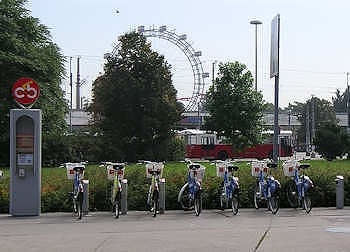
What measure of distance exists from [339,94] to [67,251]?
161631mm

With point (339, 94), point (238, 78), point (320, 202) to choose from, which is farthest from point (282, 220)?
point (339, 94)

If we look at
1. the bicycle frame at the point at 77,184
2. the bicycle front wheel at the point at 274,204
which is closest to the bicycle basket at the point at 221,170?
the bicycle front wheel at the point at 274,204

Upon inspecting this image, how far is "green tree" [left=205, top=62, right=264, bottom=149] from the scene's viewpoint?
161ft

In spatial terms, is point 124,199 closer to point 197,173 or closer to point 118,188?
point 118,188

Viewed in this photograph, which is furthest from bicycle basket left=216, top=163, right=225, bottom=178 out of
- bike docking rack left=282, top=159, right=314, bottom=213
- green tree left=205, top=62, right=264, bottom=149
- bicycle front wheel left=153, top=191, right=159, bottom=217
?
green tree left=205, top=62, right=264, bottom=149

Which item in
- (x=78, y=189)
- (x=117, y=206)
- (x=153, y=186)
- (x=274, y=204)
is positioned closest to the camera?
(x=117, y=206)

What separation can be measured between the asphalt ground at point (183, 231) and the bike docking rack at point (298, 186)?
246 mm

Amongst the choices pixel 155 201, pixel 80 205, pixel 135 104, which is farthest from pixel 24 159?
pixel 135 104

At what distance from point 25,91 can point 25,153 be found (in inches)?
55.0

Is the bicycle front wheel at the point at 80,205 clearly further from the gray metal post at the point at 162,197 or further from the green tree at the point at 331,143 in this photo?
the green tree at the point at 331,143

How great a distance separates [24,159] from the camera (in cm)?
1446

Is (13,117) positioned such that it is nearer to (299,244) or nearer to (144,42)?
(299,244)

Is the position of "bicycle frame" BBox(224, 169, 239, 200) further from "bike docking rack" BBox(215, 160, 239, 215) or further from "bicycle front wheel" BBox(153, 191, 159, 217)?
"bicycle front wheel" BBox(153, 191, 159, 217)

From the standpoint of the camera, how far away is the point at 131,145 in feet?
152
